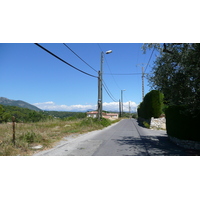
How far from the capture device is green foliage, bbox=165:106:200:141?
27.5ft

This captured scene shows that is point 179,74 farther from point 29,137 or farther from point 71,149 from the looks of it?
point 29,137

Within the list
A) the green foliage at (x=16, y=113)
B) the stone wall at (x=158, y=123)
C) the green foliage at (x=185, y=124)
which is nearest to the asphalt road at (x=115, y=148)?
the green foliage at (x=185, y=124)

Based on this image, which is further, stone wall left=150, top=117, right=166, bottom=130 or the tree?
stone wall left=150, top=117, right=166, bottom=130

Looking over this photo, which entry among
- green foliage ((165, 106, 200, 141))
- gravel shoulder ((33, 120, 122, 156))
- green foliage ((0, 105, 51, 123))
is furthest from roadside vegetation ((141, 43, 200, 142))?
green foliage ((0, 105, 51, 123))

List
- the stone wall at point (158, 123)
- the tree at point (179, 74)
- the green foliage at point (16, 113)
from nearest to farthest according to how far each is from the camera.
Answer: the tree at point (179, 74) → the stone wall at point (158, 123) → the green foliage at point (16, 113)

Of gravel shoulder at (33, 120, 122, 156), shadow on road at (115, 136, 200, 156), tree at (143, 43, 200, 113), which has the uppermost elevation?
tree at (143, 43, 200, 113)

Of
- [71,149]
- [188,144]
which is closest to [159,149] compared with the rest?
[188,144]

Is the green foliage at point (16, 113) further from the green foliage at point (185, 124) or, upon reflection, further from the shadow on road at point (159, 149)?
the green foliage at point (185, 124)

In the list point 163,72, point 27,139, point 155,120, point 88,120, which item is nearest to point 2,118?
point 88,120

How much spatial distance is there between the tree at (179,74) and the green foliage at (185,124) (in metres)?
0.65

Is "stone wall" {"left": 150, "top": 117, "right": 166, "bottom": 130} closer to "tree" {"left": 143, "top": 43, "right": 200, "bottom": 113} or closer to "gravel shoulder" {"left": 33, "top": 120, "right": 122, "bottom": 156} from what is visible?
"tree" {"left": 143, "top": 43, "right": 200, "bottom": 113}

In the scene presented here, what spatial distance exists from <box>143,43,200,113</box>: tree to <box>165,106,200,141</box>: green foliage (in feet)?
2.13

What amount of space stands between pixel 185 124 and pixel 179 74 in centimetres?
243

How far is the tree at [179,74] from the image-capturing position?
6.88 m
